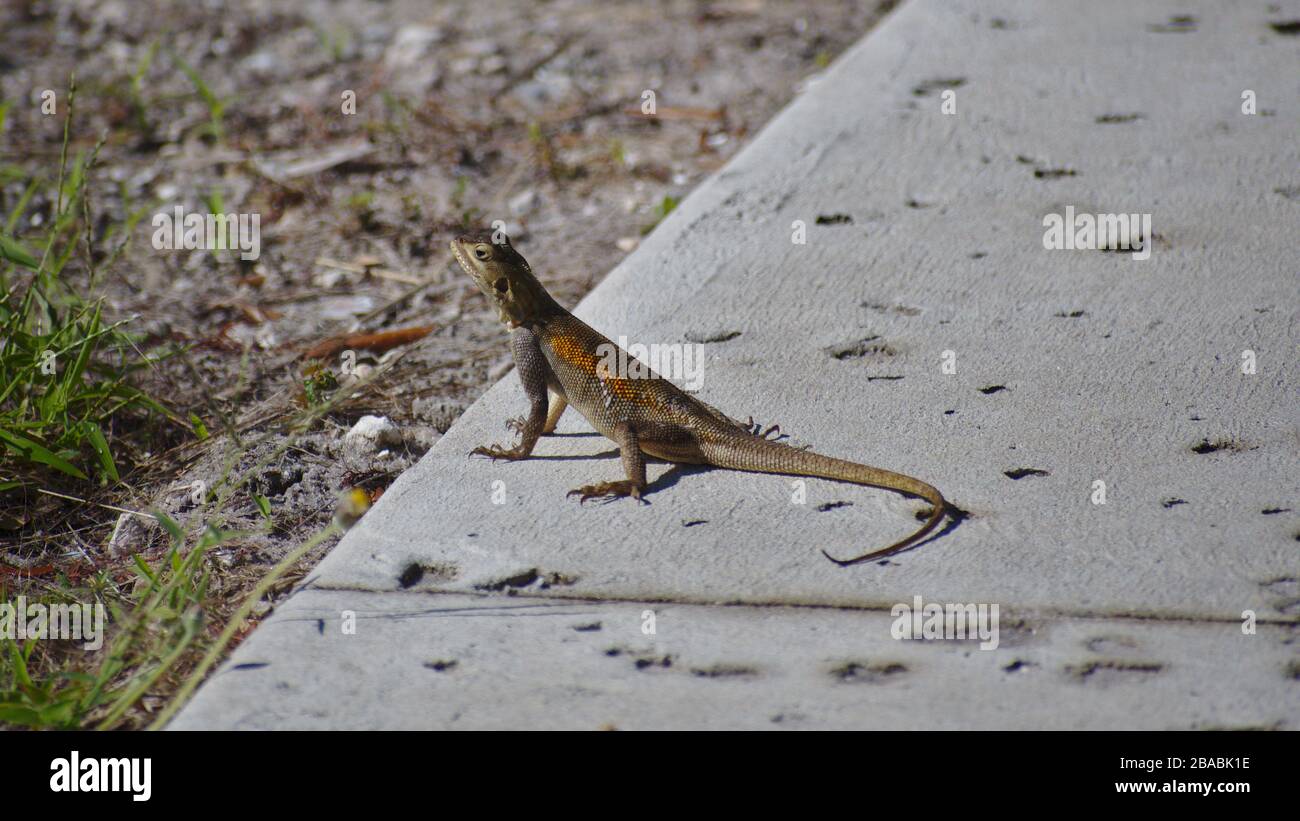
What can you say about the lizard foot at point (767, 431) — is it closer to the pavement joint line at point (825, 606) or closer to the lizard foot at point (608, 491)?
the lizard foot at point (608, 491)

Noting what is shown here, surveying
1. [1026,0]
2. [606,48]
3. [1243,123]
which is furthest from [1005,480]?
[606,48]

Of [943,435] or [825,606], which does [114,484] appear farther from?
[943,435]

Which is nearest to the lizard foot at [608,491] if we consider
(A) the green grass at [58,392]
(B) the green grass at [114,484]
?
(B) the green grass at [114,484]

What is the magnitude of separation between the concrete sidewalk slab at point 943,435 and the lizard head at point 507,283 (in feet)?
0.98

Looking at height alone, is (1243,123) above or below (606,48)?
below

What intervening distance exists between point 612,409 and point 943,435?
96cm

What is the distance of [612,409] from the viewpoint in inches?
147

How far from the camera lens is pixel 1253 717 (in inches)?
99.1

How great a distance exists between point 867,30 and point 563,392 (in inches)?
194

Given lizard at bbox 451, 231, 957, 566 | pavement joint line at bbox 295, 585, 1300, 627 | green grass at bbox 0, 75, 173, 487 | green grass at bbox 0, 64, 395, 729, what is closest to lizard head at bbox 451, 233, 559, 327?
lizard at bbox 451, 231, 957, 566

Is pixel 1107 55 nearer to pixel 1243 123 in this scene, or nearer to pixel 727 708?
pixel 1243 123

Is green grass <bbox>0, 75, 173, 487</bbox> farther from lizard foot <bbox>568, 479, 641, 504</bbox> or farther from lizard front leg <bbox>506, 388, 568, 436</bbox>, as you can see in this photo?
lizard foot <bbox>568, 479, 641, 504</bbox>

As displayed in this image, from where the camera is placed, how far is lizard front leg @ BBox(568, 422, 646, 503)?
3.44 metres

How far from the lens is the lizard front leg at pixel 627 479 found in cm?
344
